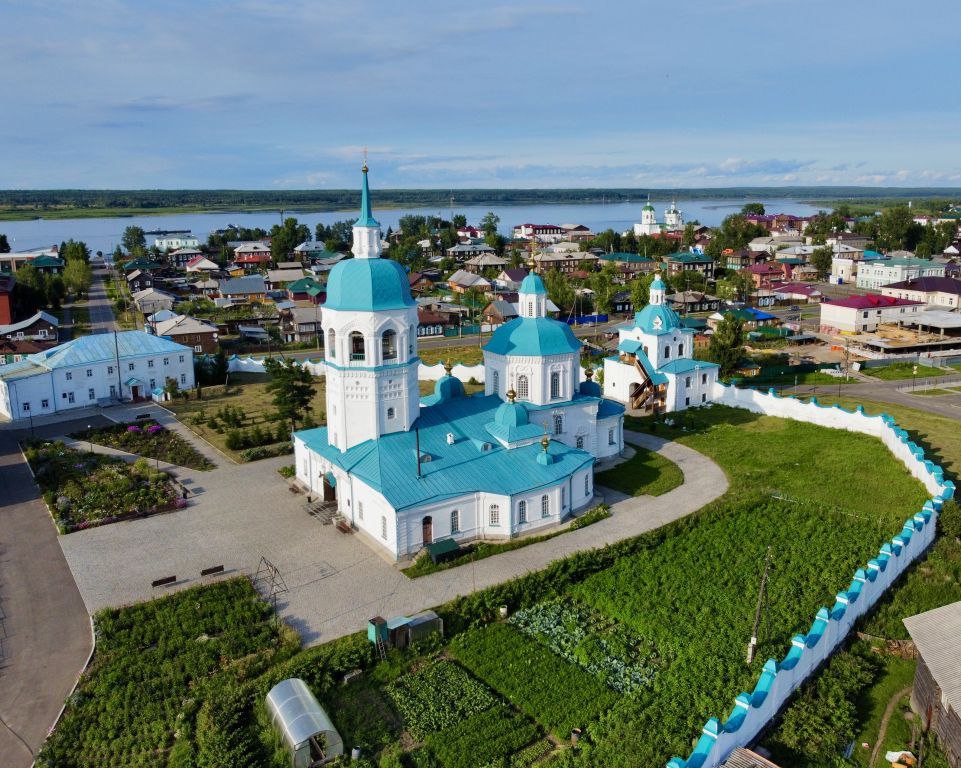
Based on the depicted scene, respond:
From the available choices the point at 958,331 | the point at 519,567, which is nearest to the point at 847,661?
the point at 519,567

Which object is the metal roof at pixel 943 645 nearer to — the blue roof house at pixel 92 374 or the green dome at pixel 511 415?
the green dome at pixel 511 415

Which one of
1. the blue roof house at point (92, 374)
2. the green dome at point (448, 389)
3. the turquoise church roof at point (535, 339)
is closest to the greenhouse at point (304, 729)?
the green dome at point (448, 389)

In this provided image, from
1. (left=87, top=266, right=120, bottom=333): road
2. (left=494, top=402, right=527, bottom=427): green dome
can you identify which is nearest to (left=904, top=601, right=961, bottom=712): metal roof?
(left=494, top=402, right=527, bottom=427): green dome

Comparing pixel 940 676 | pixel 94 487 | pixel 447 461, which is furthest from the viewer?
pixel 94 487

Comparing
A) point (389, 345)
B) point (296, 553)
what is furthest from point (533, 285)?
point (296, 553)

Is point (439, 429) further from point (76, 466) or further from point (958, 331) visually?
point (958, 331)

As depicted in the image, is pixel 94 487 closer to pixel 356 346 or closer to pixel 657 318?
pixel 356 346
